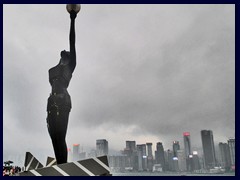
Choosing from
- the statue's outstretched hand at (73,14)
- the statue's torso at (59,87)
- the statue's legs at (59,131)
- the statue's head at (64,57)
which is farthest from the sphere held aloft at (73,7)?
the statue's legs at (59,131)

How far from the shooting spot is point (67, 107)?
7117mm

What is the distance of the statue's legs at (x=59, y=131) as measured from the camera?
22.9 feet

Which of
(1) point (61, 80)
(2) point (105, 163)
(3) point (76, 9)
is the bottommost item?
(2) point (105, 163)

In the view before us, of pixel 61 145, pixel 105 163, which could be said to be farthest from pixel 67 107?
pixel 105 163

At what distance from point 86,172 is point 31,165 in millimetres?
5646

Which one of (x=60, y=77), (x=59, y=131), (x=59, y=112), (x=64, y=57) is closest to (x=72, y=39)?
(x=64, y=57)

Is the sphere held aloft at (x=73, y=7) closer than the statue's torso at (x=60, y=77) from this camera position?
No

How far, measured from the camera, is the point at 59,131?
274 inches

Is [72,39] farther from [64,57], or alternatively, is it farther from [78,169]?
[78,169]

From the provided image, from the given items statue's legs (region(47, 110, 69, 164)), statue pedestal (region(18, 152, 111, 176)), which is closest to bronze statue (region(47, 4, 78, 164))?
statue's legs (region(47, 110, 69, 164))

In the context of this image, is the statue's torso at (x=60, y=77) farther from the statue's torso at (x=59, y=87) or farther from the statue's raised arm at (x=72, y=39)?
the statue's raised arm at (x=72, y=39)

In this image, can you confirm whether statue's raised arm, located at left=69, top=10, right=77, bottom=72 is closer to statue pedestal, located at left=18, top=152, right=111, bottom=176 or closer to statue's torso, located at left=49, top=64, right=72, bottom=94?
statue's torso, located at left=49, top=64, right=72, bottom=94

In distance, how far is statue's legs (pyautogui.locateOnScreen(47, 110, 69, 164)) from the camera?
6.96 m
